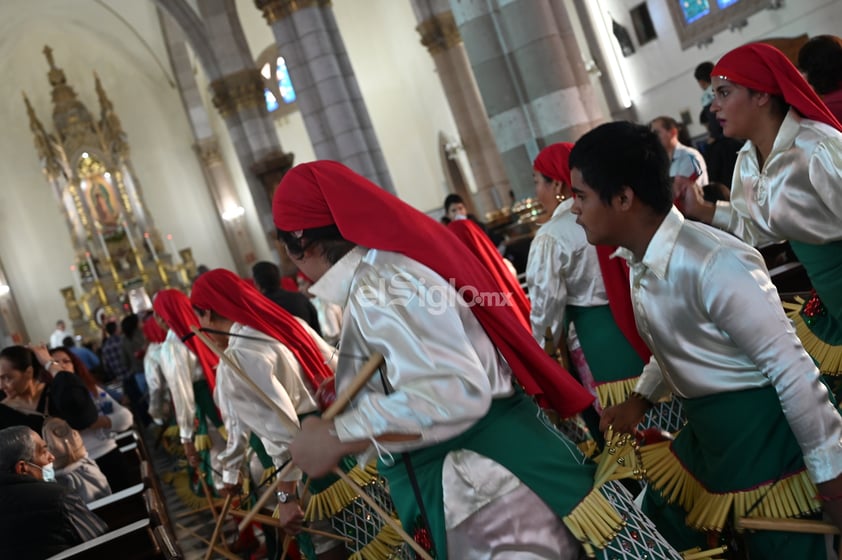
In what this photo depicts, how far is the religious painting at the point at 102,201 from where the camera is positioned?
92.2 feet

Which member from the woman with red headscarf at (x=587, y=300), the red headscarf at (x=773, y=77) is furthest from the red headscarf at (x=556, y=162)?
the red headscarf at (x=773, y=77)

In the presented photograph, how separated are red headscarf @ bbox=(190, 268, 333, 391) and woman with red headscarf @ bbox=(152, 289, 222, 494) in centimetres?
184

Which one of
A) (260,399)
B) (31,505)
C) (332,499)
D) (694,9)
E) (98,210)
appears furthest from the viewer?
(98,210)

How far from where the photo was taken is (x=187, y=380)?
6.64 m

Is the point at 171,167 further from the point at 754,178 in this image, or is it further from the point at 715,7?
the point at 754,178

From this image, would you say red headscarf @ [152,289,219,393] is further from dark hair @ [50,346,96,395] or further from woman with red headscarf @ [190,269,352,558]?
woman with red headscarf @ [190,269,352,558]

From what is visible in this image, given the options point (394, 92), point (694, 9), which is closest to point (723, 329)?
point (694, 9)

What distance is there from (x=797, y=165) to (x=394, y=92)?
890 inches

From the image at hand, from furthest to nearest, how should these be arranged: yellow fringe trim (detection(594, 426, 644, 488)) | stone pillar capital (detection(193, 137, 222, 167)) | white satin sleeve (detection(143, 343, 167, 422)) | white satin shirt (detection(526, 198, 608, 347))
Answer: stone pillar capital (detection(193, 137, 222, 167)), white satin sleeve (detection(143, 343, 167, 422)), white satin shirt (detection(526, 198, 608, 347)), yellow fringe trim (detection(594, 426, 644, 488))

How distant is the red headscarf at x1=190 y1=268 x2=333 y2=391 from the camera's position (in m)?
4.32

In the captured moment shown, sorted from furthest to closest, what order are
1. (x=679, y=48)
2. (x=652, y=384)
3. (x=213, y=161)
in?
(x=213, y=161) < (x=679, y=48) < (x=652, y=384)

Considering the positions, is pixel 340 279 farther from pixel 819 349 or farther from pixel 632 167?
pixel 819 349

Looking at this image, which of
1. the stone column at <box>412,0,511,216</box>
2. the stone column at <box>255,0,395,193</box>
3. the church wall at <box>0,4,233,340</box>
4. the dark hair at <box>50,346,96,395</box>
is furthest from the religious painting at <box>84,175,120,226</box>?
the dark hair at <box>50,346,96,395</box>

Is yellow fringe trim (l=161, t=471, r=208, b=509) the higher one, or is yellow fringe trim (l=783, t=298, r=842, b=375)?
yellow fringe trim (l=783, t=298, r=842, b=375)
